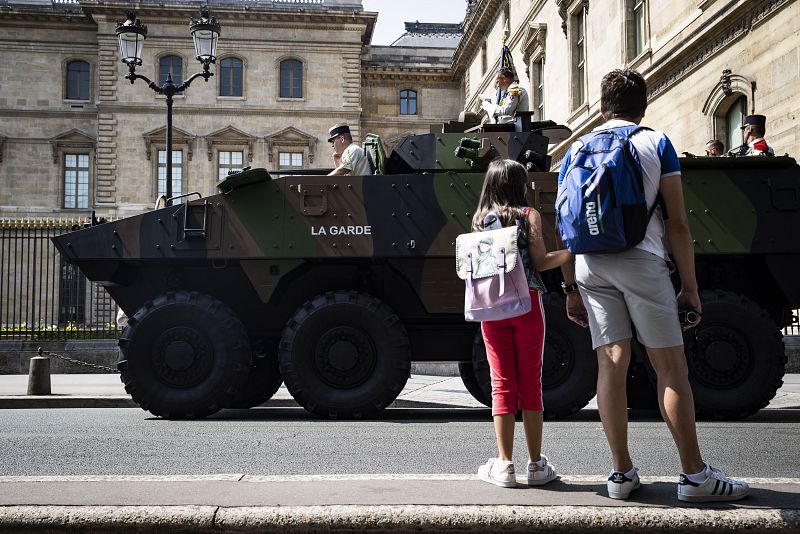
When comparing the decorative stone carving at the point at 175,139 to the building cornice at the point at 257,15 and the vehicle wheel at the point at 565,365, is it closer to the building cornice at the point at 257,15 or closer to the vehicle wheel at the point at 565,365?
the building cornice at the point at 257,15

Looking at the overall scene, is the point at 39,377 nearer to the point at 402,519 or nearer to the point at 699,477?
the point at 402,519

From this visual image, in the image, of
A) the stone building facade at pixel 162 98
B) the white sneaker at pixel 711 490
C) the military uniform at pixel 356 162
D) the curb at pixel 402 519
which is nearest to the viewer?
the curb at pixel 402 519

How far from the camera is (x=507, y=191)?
4.70 metres

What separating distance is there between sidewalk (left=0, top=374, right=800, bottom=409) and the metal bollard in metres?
0.14

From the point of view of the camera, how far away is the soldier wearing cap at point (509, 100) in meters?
9.23

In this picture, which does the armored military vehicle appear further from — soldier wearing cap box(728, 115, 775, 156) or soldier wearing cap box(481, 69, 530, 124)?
soldier wearing cap box(728, 115, 775, 156)

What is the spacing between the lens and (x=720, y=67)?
18.2 m

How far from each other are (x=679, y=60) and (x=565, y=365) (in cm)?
1382

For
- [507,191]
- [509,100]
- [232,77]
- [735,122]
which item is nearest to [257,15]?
[232,77]

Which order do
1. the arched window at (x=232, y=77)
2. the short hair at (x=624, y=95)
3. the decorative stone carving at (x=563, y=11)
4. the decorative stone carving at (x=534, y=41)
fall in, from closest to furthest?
the short hair at (x=624, y=95)
the decorative stone carving at (x=563, y=11)
the decorative stone carving at (x=534, y=41)
the arched window at (x=232, y=77)

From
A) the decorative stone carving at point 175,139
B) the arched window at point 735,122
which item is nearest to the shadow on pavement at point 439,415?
the arched window at point 735,122

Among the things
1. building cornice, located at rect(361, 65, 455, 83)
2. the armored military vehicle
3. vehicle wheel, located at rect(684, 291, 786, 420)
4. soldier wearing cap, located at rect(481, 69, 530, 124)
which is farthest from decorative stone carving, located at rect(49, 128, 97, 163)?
vehicle wheel, located at rect(684, 291, 786, 420)

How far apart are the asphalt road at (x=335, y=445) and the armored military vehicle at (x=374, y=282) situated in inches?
14.8

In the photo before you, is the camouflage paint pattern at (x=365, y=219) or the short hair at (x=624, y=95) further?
the camouflage paint pattern at (x=365, y=219)
